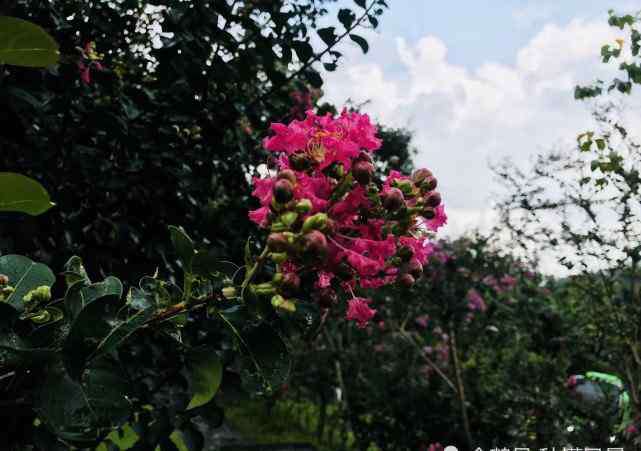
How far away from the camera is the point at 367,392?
18.9 ft

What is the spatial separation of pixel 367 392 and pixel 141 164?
402cm

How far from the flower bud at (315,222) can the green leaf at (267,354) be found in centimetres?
17

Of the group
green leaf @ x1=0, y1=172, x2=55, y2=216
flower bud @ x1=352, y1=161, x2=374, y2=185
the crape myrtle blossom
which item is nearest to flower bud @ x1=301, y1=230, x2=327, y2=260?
the crape myrtle blossom

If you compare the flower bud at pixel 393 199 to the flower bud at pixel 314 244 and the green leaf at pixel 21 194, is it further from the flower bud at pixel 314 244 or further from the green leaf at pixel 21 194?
the green leaf at pixel 21 194

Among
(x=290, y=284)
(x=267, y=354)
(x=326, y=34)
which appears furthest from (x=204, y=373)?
(x=326, y=34)

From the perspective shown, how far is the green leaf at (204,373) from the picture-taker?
3.05 feet

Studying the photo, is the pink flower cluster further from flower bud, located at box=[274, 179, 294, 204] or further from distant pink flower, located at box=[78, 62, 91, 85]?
flower bud, located at box=[274, 179, 294, 204]

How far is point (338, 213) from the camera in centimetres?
89

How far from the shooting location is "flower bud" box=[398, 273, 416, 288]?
1019mm

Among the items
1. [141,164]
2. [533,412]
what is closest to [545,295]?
[533,412]

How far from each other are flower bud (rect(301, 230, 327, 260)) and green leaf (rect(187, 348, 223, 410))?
0.81 feet

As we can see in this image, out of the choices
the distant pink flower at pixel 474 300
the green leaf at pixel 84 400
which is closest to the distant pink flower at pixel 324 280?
the green leaf at pixel 84 400

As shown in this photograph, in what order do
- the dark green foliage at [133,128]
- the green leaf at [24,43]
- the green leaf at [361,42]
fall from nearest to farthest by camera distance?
1. the green leaf at [24,43]
2. the dark green foliage at [133,128]
3. the green leaf at [361,42]

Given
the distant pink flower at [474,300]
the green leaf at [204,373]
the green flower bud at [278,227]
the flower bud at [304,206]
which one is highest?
the distant pink flower at [474,300]
